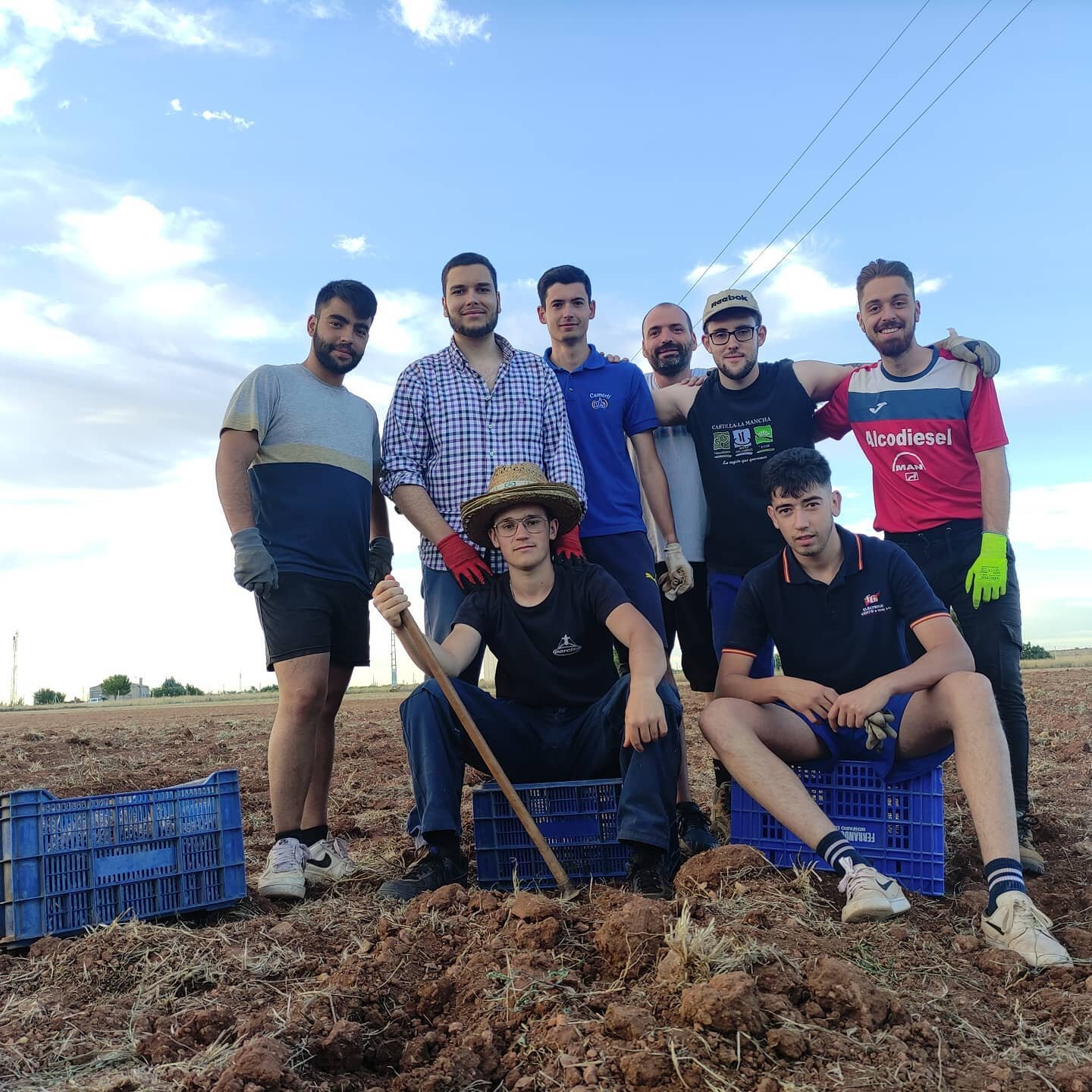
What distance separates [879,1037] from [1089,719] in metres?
8.46

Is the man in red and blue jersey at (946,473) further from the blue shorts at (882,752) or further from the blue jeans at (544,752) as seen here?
the blue jeans at (544,752)

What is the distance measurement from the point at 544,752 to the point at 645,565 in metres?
1.10

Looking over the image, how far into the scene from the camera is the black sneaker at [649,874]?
11.3 feet

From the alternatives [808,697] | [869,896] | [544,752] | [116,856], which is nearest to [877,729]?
[808,697]

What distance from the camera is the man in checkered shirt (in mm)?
4477

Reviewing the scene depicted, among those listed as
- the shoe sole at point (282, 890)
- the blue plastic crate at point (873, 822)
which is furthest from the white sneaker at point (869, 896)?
the shoe sole at point (282, 890)

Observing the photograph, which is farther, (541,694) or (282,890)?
(541,694)

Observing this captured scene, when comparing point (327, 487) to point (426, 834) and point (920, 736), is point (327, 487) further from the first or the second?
point (920, 736)

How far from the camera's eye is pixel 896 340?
466 centimetres

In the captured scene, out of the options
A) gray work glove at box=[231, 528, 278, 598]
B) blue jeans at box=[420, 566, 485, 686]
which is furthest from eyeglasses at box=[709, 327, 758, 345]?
gray work glove at box=[231, 528, 278, 598]

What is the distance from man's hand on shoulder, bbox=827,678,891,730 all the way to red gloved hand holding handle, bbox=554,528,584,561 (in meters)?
1.25

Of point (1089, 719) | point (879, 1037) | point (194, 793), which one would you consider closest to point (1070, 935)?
point (879, 1037)

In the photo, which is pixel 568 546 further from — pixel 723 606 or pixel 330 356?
pixel 330 356

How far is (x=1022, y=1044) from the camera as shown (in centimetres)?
239
